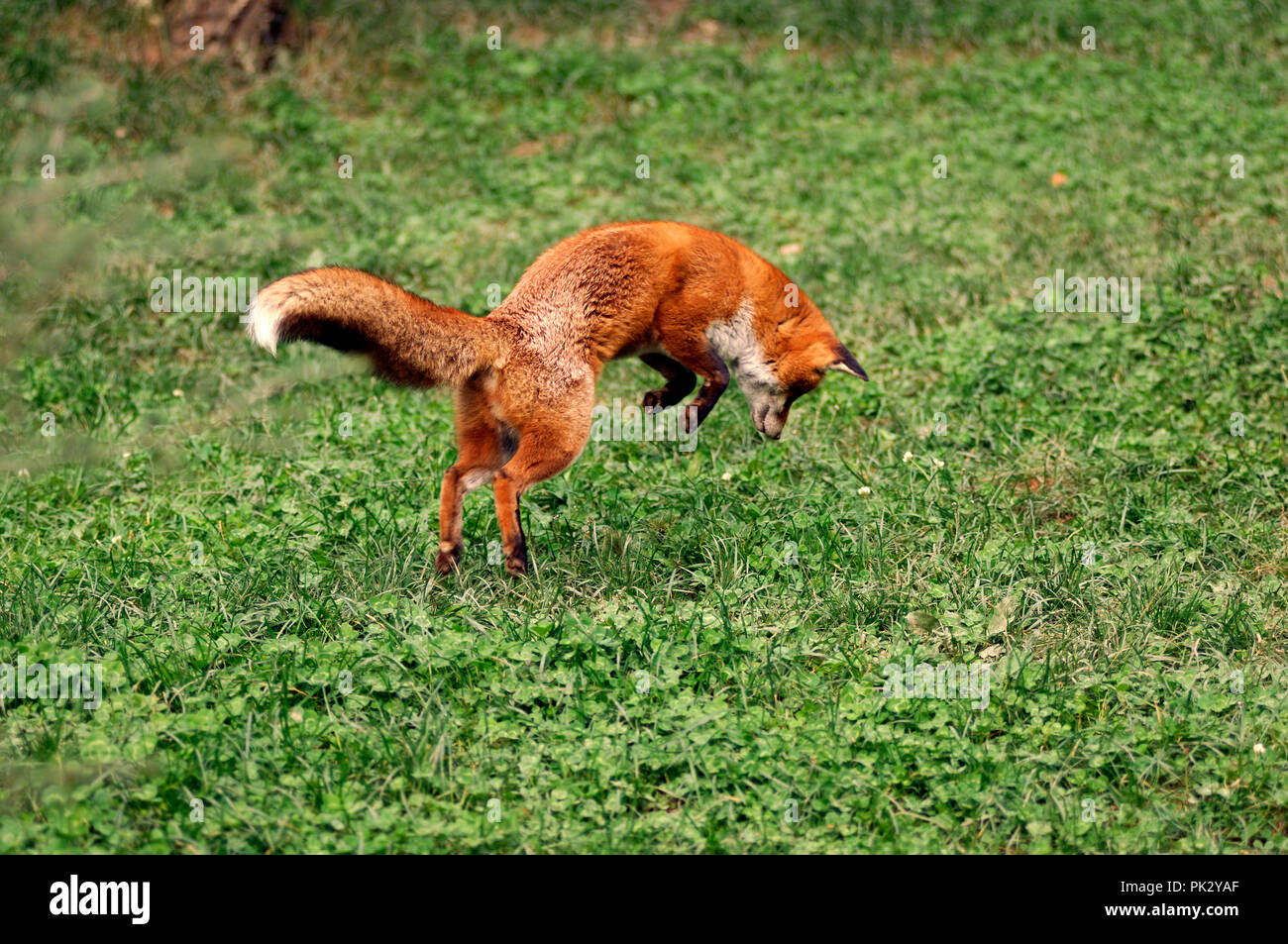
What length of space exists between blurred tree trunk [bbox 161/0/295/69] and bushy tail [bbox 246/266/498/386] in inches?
275

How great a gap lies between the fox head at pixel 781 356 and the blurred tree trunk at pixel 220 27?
23.1 ft

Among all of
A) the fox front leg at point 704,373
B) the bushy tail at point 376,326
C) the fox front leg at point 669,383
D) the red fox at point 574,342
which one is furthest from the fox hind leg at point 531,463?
the fox front leg at point 669,383

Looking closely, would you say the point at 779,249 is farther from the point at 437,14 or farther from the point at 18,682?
the point at 18,682

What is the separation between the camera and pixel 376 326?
481cm

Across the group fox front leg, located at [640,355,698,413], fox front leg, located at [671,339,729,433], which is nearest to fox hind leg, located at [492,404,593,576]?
fox front leg, located at [671,339,729,433]

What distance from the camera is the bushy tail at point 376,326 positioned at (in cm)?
441

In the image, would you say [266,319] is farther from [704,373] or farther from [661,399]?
[661,399]

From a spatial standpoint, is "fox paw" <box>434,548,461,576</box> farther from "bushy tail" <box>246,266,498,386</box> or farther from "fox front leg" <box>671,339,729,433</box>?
"fox front leg" <box>671,339,729,433</box>

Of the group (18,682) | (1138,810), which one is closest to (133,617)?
(18,682)

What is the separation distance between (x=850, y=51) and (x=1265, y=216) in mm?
4433

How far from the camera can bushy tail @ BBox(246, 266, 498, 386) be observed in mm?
4410

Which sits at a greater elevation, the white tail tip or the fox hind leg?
the white tail tip

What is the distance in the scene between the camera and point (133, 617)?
517cm

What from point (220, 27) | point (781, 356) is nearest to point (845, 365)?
point (781, 356)
